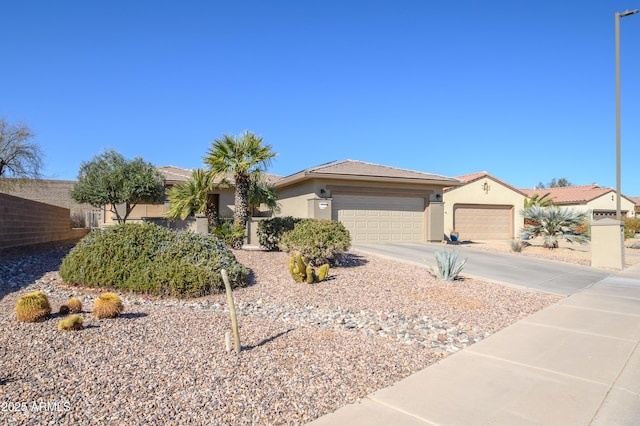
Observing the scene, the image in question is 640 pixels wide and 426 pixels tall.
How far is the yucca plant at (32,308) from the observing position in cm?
558

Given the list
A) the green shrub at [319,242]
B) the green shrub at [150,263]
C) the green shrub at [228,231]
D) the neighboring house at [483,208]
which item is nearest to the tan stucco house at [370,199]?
the green shrub at [228,231]

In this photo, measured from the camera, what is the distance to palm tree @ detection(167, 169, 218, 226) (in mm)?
15523

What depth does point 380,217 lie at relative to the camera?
19.1 m

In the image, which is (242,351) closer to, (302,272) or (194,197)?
(302,272)

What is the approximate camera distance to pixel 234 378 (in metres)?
4.11

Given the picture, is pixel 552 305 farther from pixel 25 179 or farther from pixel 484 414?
pixel 25 179

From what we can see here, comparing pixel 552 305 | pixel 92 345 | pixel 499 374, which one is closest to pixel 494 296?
pixel 552 305

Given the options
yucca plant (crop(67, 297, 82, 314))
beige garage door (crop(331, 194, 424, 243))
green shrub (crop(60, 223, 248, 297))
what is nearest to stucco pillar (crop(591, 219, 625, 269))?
beige garage door (crop(331, 194, 424, 243))

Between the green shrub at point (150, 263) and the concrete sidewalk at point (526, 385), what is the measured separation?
490cm

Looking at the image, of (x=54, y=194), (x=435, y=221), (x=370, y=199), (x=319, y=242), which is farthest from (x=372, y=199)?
(x=54, y=194)

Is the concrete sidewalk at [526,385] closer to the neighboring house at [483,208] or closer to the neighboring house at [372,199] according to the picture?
the neighboring house at [372,199]

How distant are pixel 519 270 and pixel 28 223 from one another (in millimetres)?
15942

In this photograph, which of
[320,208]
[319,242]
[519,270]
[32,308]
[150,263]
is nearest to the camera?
[32,308]

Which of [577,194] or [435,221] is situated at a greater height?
[577,194]
